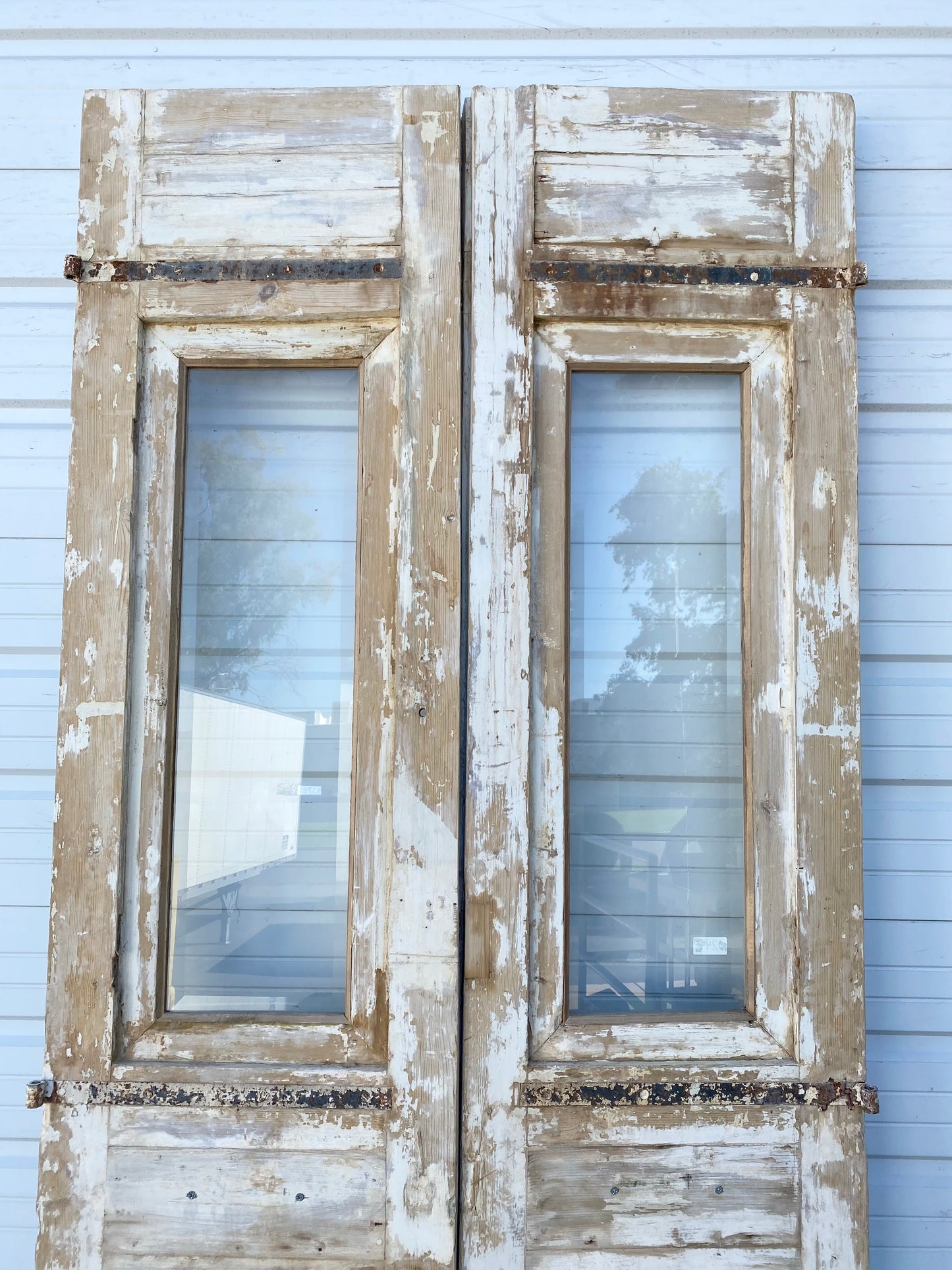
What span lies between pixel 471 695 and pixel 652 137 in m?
0.92

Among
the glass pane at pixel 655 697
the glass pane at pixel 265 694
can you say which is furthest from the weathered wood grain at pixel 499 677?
the glass pane at pixel 265 694

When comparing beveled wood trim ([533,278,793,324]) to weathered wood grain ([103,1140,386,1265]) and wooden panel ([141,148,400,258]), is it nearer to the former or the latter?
wooden panel ([141,148,400,258])

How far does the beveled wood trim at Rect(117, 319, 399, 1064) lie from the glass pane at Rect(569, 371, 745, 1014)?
0.30m

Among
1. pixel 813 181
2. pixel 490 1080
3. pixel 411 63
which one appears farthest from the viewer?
pixel 411 63

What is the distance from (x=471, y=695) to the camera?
4.84 feet

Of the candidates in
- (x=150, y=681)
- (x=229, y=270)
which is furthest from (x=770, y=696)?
(x=229, y=270)

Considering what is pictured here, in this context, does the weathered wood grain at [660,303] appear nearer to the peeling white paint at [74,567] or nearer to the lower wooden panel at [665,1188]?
the peeling white paint at [74,567]

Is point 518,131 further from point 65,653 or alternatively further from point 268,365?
point 65,653

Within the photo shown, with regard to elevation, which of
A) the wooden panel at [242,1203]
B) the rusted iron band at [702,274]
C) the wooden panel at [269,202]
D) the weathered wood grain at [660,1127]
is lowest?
the wooden panel at [242,1203]

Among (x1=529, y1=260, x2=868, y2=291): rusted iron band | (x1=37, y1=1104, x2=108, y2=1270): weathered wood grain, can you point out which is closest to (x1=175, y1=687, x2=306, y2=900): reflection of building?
(x1=37, y1=1104, x2=108, y2=1270): weathered wood grain

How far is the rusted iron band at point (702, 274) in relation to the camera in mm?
1506

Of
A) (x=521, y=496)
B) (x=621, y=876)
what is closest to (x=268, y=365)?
(x=521, y=496)

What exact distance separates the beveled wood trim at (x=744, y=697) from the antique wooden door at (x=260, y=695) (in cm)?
14

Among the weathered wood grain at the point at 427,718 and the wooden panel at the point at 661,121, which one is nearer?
the weathered wood grain at the point at 427,718
